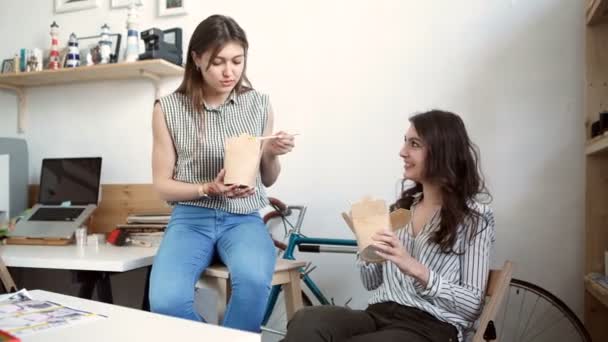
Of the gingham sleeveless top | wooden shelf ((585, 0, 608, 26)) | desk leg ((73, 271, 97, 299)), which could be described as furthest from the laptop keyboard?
wooden shelf ((585, 0, 608, 26))

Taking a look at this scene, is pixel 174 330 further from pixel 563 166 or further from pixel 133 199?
pixel 133 199

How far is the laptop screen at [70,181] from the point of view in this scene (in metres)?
2.29

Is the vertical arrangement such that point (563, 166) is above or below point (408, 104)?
below

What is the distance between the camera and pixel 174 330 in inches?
33.0

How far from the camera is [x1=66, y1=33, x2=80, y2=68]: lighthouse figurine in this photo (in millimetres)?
2396

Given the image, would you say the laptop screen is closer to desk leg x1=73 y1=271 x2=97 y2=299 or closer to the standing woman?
desk leg x1=73 y1=271 x2=97 y2=299

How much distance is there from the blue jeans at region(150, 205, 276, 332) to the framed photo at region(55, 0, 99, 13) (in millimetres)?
1524

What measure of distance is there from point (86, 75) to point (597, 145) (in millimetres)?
→ 2188

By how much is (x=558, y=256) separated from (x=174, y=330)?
144 centimetres

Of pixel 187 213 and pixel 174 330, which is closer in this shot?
pixel 174 330

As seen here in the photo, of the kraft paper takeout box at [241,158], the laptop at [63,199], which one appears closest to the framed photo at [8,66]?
the laptop at [63,199]

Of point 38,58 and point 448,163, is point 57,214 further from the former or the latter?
point 448,163

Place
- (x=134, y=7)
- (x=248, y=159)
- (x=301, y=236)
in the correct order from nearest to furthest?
(x=248, y=159), (x=301, y=236), (x=134, y=7)

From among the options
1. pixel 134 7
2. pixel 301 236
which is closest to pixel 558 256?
pixel 301 236
